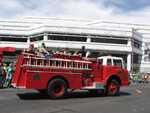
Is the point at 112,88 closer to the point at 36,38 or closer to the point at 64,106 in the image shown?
the point at 64,106

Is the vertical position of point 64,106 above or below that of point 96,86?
below

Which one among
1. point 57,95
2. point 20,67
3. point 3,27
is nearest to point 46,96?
point 57,95

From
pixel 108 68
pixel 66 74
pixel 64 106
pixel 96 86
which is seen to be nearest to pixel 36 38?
pixel 108 68

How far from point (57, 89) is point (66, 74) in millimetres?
833

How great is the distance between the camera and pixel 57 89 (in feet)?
65.2

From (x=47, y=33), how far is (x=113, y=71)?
7059 cm

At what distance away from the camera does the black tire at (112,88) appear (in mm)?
22303

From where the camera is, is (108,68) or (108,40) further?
(108,40)

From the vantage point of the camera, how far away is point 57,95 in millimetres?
19688

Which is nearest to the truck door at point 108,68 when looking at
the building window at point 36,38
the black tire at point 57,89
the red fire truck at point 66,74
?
the red fire truck at point 66,74

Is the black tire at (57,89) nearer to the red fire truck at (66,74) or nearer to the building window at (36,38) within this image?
the red fire truck at (66,74)

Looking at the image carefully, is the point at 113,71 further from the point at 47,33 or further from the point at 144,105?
the point at 47,33

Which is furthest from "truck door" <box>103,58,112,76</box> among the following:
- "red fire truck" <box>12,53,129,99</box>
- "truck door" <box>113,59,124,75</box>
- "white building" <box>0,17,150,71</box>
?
"white building" <box>0,17,150,71</box>

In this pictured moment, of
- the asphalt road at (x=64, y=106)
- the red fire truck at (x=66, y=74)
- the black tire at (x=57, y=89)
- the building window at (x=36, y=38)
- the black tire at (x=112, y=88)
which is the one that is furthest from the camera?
the building window at (x=36, y=38)
